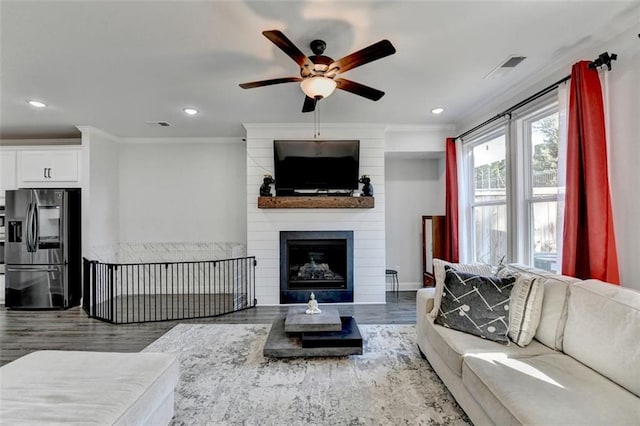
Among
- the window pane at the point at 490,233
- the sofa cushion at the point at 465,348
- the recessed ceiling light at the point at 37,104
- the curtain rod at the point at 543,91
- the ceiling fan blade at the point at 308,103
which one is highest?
the recessed ceiling light at the point at 37,104

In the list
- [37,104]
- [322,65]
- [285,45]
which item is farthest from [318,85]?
[37,104]

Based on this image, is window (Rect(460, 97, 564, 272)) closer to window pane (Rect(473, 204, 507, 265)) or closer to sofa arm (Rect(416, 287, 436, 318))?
window pane (Rect(473, 204, 507, 265))

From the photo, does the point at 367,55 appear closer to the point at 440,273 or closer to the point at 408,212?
the point at 440,273

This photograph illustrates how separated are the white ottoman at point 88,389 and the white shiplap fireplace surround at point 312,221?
2767 mm

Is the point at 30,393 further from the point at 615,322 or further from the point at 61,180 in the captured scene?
the point at 61,180

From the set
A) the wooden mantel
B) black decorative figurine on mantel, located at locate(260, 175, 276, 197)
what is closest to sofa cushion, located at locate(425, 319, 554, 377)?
the wooden mantel

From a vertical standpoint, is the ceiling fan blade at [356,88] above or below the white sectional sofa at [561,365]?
above

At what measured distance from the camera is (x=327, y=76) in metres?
2.40

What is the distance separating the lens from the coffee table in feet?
8.99

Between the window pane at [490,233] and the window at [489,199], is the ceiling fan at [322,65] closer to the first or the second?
the window at [489,199]

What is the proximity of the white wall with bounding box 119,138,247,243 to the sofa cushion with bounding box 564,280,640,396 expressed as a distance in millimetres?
4735

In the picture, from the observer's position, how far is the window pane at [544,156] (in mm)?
2988

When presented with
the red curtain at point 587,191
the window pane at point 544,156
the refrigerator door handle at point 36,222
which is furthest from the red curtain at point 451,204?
the refrigerator door handle at point 36,222

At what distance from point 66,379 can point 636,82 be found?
13.2 feet
